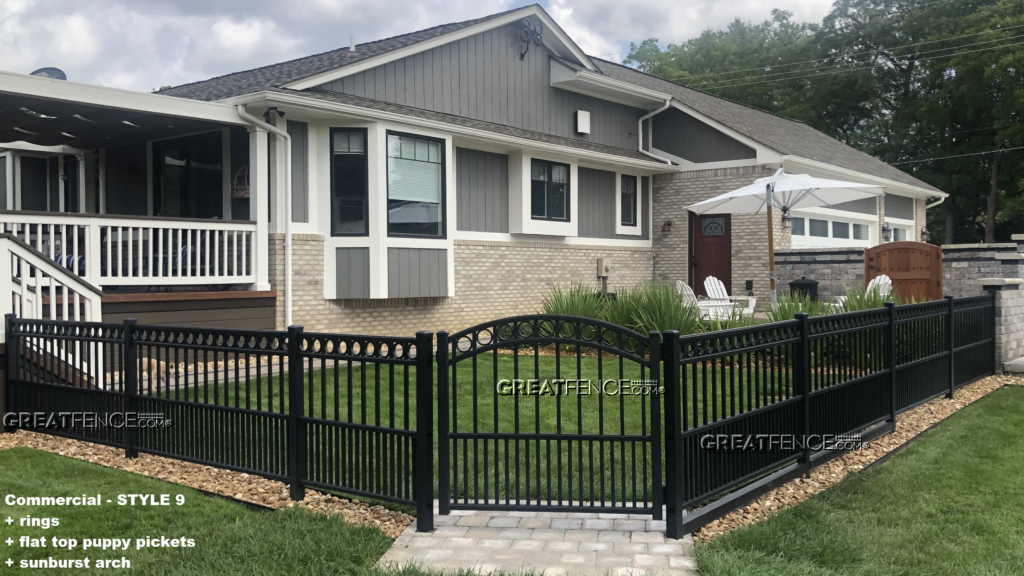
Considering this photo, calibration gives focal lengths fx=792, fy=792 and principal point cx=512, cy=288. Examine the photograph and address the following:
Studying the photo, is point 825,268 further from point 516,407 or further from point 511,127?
point 516,407

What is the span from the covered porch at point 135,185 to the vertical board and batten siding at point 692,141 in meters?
9.99

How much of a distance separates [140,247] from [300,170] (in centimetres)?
259

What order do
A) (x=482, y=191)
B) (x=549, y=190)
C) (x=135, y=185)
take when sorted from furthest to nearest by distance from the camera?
(x=549, y=190)
(x=482, y=191)
(x=135, y=185)

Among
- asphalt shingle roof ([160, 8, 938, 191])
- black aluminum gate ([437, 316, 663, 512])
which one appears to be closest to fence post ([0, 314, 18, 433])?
black aluminum gate ([437, 316, 663, 512])

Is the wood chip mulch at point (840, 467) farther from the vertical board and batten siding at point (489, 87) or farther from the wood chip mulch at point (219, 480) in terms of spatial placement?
the vertical board and batten siding at point (489, 87)

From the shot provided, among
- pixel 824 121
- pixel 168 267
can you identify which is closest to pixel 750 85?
pixel 824 121

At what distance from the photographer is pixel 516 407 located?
4.66 meters

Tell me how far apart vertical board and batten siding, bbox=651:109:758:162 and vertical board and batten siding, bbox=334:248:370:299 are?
905cm

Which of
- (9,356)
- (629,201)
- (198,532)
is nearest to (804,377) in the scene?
(198,532)

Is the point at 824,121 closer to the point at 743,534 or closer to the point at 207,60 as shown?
the point at 207,60

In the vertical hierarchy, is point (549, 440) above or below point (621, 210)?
below

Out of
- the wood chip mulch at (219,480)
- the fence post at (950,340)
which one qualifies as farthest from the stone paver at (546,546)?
the fence post at (950,340)

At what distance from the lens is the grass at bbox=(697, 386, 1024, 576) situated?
3.94 meters

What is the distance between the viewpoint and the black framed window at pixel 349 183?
11781 millimetres
